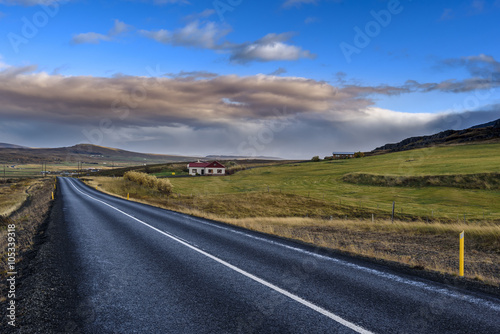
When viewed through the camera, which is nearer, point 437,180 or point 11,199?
point 11,199

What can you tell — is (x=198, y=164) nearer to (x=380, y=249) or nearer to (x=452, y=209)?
(x=452, y=209)

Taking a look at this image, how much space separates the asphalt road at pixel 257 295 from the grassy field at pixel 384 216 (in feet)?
6.85

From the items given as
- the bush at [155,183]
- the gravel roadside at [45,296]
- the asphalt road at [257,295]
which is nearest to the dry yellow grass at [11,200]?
the bush at [155,183]

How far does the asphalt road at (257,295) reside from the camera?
4.64 m

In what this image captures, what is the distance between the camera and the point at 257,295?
5773mm

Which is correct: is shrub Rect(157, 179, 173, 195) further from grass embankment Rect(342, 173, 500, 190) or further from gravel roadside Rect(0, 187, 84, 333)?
gravel roadside Rect(0, 187, 84, 333)

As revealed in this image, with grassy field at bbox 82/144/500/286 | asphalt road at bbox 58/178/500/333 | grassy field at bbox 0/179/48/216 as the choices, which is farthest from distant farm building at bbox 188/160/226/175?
asphalt road at bbox 58/178/500/333

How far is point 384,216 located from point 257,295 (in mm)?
29786

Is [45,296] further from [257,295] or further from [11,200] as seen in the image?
[11,200]

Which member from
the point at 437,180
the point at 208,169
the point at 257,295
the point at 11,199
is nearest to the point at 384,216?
the point at 437,180

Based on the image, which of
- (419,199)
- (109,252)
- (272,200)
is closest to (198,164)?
(272,200)

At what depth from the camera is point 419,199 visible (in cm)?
4056

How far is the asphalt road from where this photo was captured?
4638 millimetres

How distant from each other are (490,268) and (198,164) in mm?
100883
